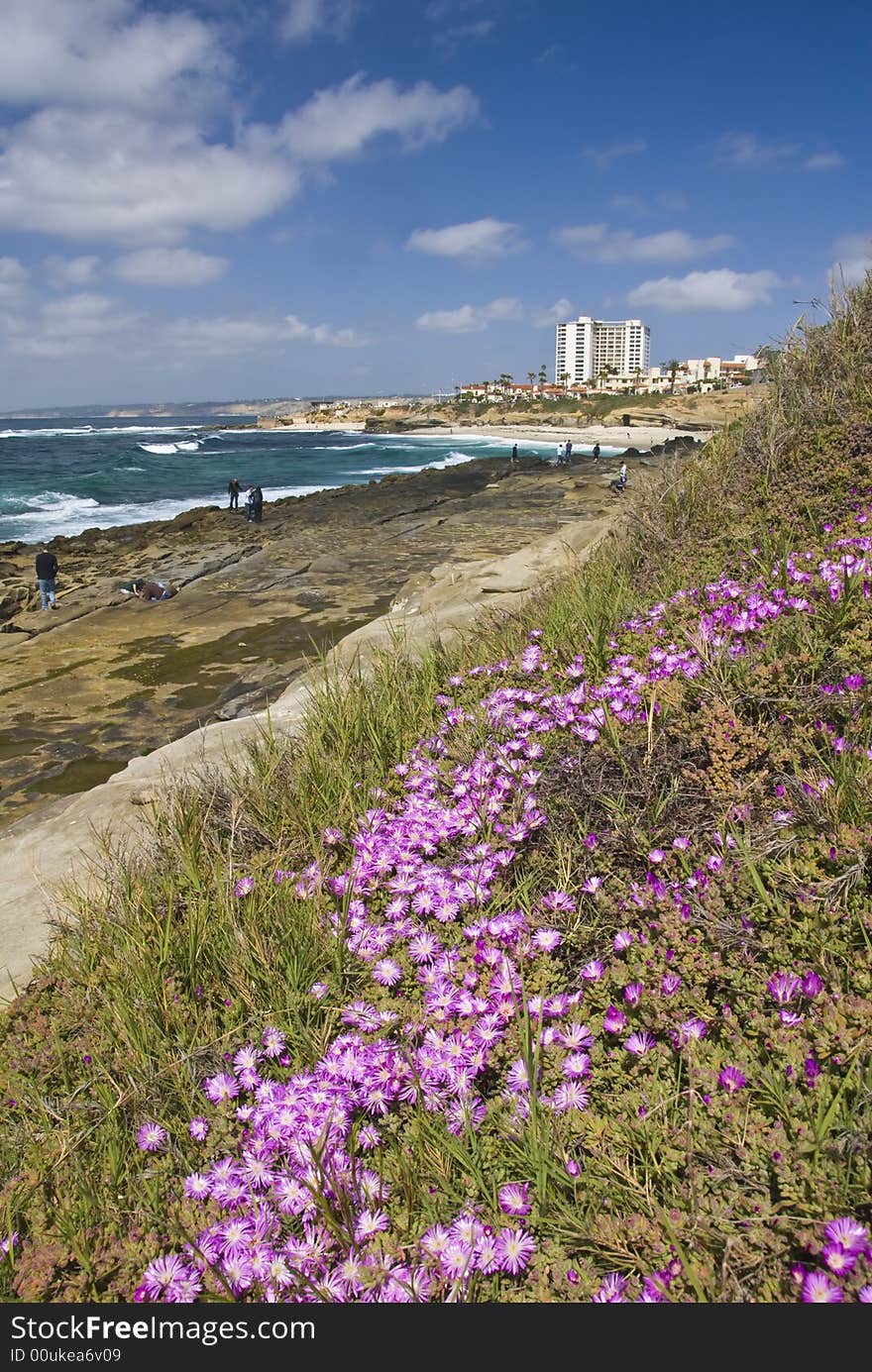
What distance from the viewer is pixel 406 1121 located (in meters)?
1.92

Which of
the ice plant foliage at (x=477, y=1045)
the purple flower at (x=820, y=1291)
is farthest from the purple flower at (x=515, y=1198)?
the purple flower at (x=820, y=1291)

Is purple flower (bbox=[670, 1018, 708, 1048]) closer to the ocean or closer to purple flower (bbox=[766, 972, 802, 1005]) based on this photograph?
purple flower (bbox=[766, 972, 802, 1005])

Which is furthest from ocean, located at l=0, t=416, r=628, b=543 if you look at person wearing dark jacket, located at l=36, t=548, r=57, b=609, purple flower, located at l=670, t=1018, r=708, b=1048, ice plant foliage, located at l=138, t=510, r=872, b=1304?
purple flower, located at l=670, t=1018, r=708, b=1048

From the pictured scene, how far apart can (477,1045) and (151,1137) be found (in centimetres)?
87

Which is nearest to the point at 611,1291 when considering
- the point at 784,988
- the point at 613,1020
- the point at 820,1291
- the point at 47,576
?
the point at 820,1291

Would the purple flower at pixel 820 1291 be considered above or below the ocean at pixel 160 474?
below

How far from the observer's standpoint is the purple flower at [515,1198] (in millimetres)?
1594

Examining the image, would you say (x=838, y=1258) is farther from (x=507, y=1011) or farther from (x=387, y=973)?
(x=387, y=973)

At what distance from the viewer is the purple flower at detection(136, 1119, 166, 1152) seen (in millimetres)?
1967

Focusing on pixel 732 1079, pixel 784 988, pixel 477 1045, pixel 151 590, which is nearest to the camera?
pixel 732 1079

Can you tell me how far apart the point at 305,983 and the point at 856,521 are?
11.7 feet

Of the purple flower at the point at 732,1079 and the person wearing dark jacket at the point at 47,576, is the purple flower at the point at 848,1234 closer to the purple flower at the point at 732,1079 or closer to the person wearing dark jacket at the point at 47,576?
the purple flower at the point at 732,1079

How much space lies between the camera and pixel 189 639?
1070cm

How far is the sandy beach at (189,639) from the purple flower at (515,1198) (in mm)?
2017
